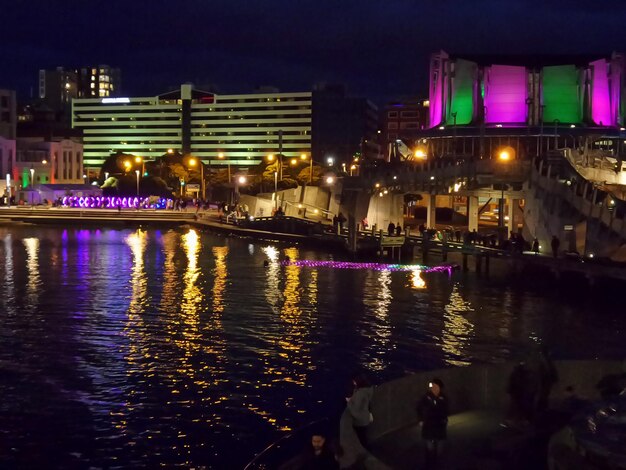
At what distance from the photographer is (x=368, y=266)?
2026 inches

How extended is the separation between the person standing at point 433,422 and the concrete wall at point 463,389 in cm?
97

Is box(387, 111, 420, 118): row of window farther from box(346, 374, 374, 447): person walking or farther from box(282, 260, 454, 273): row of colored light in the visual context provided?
box(346, 374, 374, 447): person walking

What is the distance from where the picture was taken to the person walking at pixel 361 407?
43.6ft

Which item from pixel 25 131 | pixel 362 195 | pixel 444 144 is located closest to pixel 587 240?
pixel 362 195

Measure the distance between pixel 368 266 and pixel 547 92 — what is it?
49779 mm

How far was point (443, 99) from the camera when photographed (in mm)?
96938

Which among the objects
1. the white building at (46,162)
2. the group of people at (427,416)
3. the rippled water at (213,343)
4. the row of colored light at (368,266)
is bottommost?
the rippled water at (213,343)

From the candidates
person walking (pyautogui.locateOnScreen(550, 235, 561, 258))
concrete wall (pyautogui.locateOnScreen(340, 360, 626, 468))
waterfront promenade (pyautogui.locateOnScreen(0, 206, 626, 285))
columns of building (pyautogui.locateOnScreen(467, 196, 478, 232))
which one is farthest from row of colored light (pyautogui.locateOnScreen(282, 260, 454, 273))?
concrete wall (pyautogui.locateOnScreen(340, 360, 626, 468))

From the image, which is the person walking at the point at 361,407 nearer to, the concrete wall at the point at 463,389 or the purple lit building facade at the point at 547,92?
the concrete wall at the point at 463,389

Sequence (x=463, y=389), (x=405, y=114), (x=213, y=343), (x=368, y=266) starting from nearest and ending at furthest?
(x=463, y=389) < (x=213, y=343) < (x=368, y=266) < (x=405, y=114)

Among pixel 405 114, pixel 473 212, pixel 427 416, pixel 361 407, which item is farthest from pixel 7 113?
pixel 427 416

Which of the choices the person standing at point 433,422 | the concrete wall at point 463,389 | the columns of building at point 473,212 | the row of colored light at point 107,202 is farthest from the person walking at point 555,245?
the row of colored light at point 107,202

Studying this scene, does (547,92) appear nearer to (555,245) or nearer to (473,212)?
(473,212)

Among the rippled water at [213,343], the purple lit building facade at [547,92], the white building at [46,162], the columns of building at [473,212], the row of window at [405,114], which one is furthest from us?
the row of window at [405,114]
